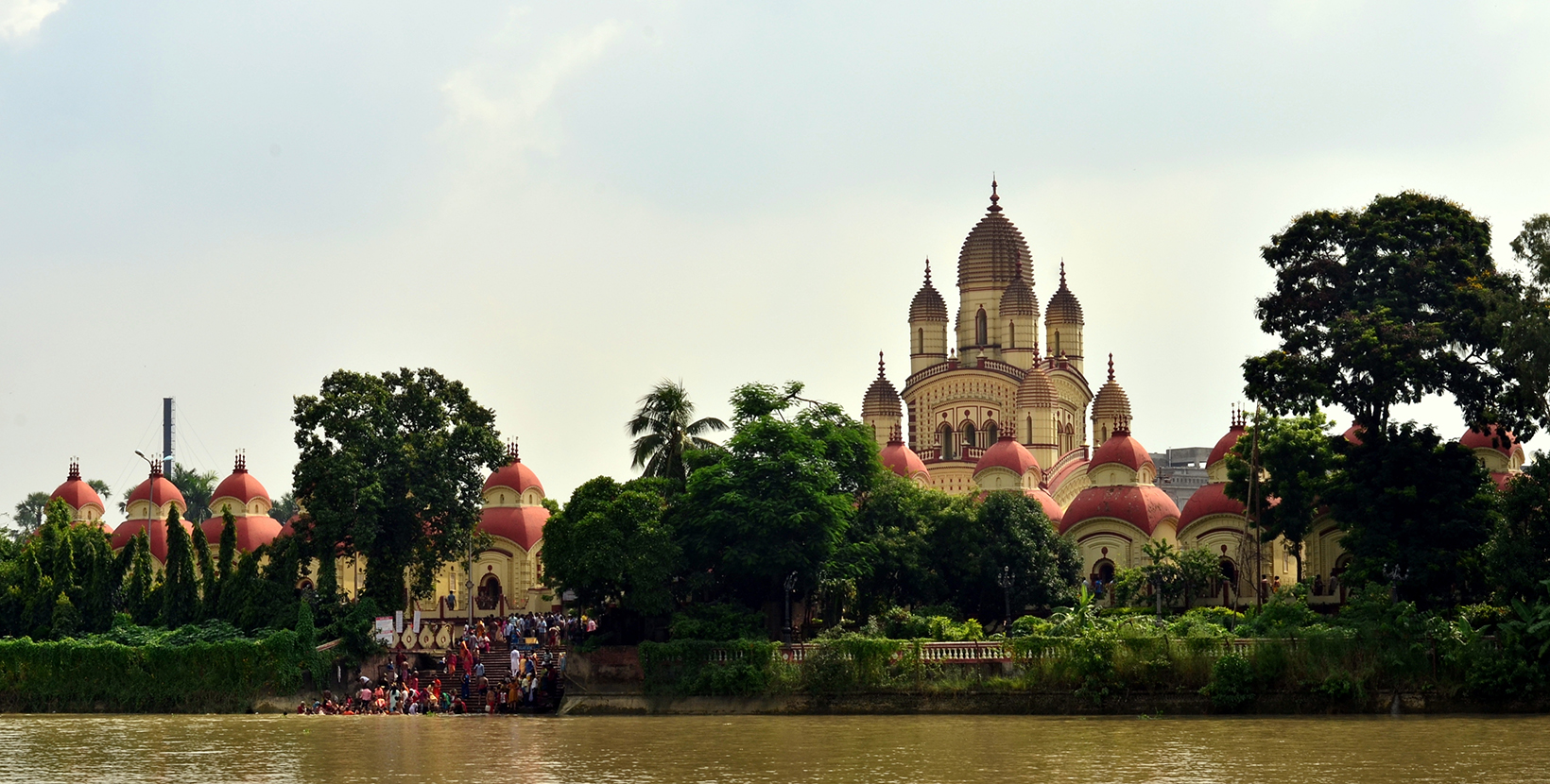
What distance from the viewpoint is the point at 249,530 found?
179 feet

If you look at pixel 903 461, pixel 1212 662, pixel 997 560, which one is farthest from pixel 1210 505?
pixel 1212 662

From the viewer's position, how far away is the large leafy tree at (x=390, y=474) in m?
40.1

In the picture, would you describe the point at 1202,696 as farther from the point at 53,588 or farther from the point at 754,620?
the point at 53,588

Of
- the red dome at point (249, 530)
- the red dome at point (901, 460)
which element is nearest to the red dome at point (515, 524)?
the red dome at point (249, 530)

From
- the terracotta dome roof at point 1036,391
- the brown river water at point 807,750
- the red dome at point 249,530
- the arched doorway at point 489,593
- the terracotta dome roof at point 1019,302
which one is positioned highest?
the terracotta dome roof at point 1019,302

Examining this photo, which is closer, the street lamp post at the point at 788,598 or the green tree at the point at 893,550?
the street lamp post at the point at 788,598

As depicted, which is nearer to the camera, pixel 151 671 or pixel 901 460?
pixel 151 671

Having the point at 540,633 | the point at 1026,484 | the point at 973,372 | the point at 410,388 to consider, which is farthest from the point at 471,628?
the point at 973,372

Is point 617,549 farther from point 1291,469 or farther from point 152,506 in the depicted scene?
point 152,506

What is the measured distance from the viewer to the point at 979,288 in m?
61.6

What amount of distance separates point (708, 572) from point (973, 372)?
22.8 m

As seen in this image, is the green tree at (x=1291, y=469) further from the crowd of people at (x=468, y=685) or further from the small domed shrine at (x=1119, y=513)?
the crowd of people at (x=468, y=685)

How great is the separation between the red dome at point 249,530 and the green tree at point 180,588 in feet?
34.9

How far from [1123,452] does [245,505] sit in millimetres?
25639
